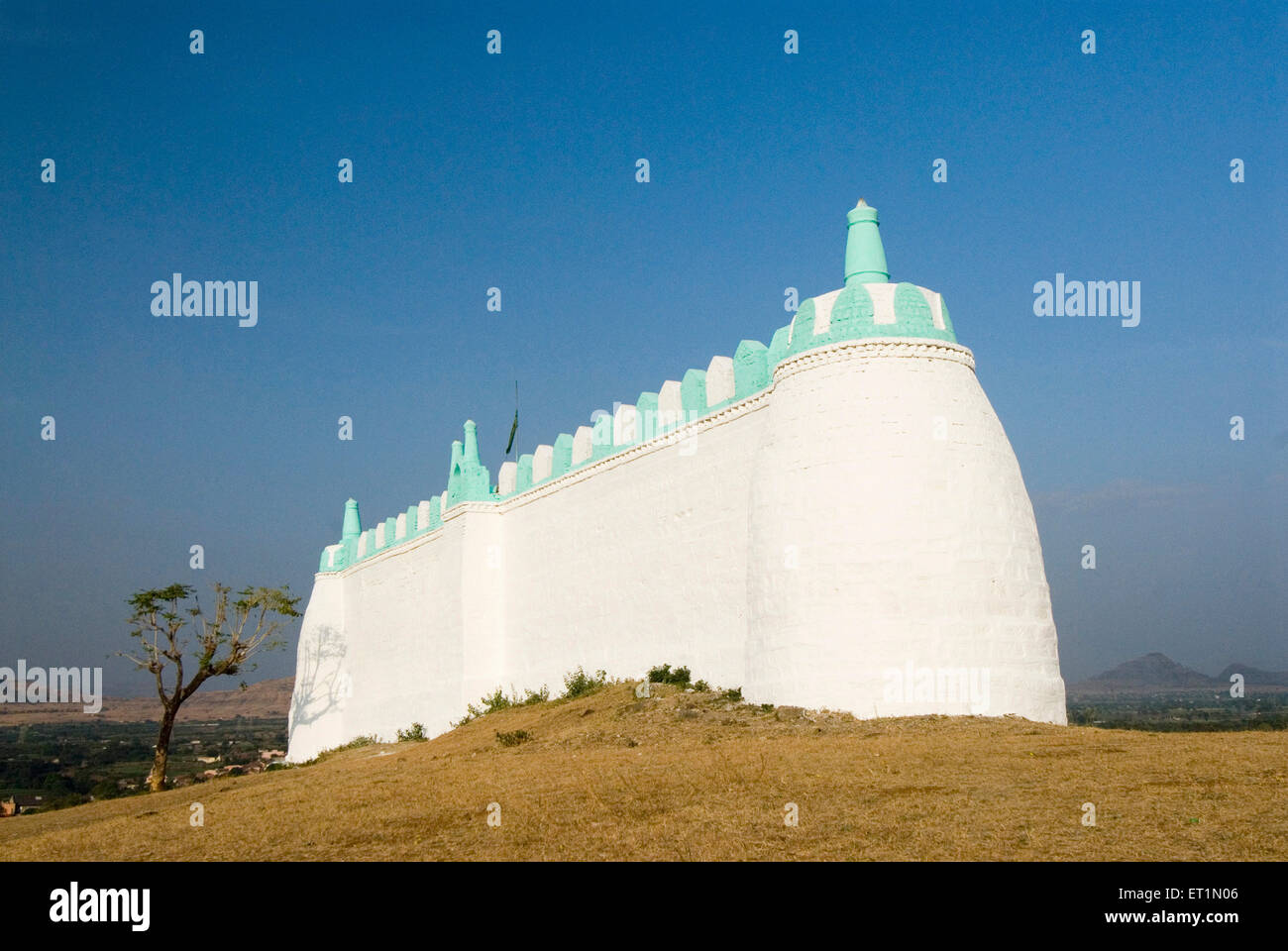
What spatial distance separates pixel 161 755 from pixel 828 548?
17.5m

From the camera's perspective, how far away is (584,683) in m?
21.3

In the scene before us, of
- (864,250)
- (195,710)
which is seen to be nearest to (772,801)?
(864,250)

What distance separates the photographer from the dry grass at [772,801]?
26.4ft

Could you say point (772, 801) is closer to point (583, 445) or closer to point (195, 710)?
point (583, 445)

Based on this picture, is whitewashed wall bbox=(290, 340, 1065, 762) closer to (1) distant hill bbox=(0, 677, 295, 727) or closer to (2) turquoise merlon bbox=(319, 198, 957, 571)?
(2) turquoise merlon bbox=(319, 198, 957, 571)

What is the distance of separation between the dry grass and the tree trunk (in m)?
7.51

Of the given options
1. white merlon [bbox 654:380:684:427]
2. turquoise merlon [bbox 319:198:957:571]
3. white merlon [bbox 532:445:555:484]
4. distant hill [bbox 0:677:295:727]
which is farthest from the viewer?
distant hill [bbox 0:677:295:727]

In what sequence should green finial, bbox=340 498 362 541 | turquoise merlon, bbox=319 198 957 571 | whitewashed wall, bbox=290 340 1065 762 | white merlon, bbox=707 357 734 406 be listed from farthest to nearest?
1. green finial, bbox=340 498 362 541
2. white merlon, bbox=707 357 734 406
3. turquoise merlon, bbox=319 198 957 571
4. whitewashed wall, bbox=290 340 1065 762

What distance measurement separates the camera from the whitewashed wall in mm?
14672

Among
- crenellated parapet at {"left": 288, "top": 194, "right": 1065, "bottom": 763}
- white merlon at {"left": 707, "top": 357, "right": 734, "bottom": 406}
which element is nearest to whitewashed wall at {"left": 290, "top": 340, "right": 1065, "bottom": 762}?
crenellated parapet at {"left": 288, "top": 194, "right": 1065, "bottom": 763}

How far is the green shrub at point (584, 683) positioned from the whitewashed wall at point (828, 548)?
0.21 metres

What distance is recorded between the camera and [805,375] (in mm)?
16297
